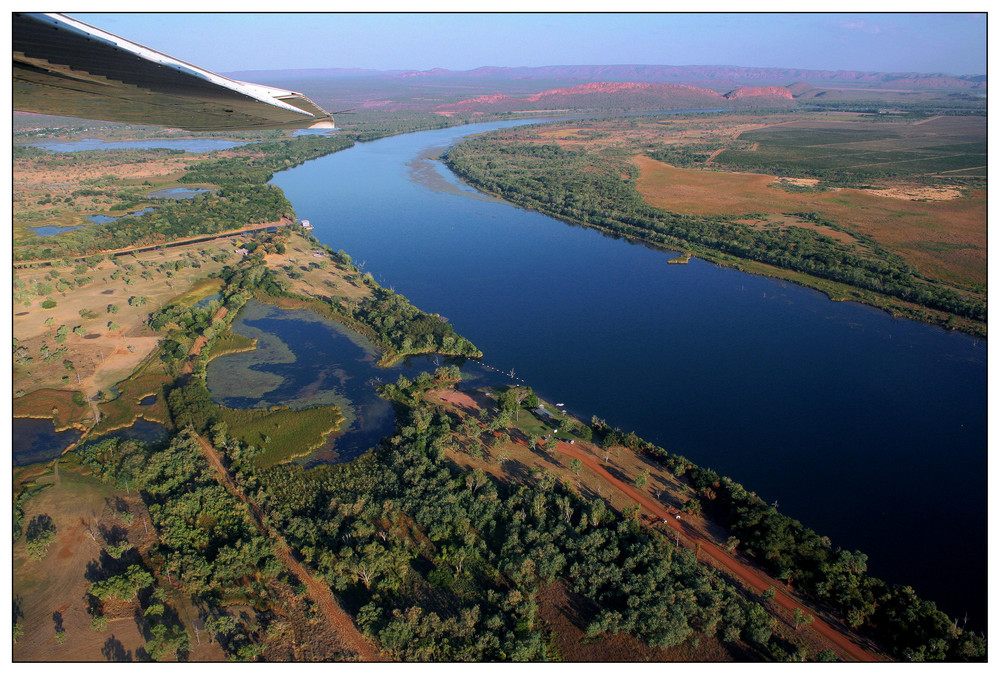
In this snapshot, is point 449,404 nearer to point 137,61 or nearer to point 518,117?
point 137,61

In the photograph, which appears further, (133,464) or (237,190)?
(237,190)

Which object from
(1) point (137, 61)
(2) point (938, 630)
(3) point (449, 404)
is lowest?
(2) point (938, 630)

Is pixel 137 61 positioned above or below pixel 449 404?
above

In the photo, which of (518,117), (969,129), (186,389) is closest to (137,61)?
(186,389)

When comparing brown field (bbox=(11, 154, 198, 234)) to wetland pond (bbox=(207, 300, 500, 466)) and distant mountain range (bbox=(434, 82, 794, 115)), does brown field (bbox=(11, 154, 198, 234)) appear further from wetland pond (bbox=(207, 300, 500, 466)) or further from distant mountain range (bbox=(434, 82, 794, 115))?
distant mountain range (bbox=(434, 82, 794, 115))

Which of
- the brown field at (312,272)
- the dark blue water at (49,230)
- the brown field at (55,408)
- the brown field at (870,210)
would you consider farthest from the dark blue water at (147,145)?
the brown field at (55,408)

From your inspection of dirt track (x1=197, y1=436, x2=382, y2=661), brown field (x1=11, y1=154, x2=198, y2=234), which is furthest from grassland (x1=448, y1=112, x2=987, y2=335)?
brown field (x1=11, y1=154, x2=198, y2=234)

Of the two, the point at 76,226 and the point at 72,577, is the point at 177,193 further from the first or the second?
the point at 72,577
